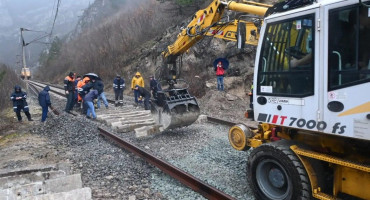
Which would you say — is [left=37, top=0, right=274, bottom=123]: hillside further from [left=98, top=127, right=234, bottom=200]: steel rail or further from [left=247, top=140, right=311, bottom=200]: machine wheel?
[left=247, top=140, right=311, bottom=200]: machine wheel

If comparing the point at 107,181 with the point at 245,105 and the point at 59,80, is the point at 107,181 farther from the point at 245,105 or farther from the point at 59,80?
the point at 59,80

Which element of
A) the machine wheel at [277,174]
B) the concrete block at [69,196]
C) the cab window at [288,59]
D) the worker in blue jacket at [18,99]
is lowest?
the concrete block at [69,196]

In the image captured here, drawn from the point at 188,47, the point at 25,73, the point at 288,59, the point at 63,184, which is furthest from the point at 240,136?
the point at 25,73

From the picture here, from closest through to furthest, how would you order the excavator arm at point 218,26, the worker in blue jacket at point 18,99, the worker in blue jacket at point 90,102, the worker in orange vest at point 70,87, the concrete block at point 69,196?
the concrete block at point 69,196
the excavator arm at point 218,26
the worker in blue jacket at point 90,102
the worker in blue jacket at point 18,99
the worker in orange vest at point 70,87

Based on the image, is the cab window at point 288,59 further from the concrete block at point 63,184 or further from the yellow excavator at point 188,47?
the concrete block at point 63,184

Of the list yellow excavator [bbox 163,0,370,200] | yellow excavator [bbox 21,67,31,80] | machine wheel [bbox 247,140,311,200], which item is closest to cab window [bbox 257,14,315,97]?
yellow excavator [bbox 163,0,370,200]

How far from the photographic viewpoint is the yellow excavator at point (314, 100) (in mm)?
3422

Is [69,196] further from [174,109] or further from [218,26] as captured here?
[218,26]

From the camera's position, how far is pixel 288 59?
4.19 m

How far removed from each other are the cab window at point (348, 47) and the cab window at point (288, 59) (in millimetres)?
256

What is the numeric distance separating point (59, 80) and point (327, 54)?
50148 mm

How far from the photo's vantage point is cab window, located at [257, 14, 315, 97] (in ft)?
12.8

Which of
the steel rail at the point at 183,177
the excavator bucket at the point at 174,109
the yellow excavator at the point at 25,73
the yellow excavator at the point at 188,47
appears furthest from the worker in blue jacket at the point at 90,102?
the yellow excavator at the point at 25,73

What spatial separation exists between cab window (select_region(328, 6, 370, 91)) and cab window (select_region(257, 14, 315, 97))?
0.26 metres
